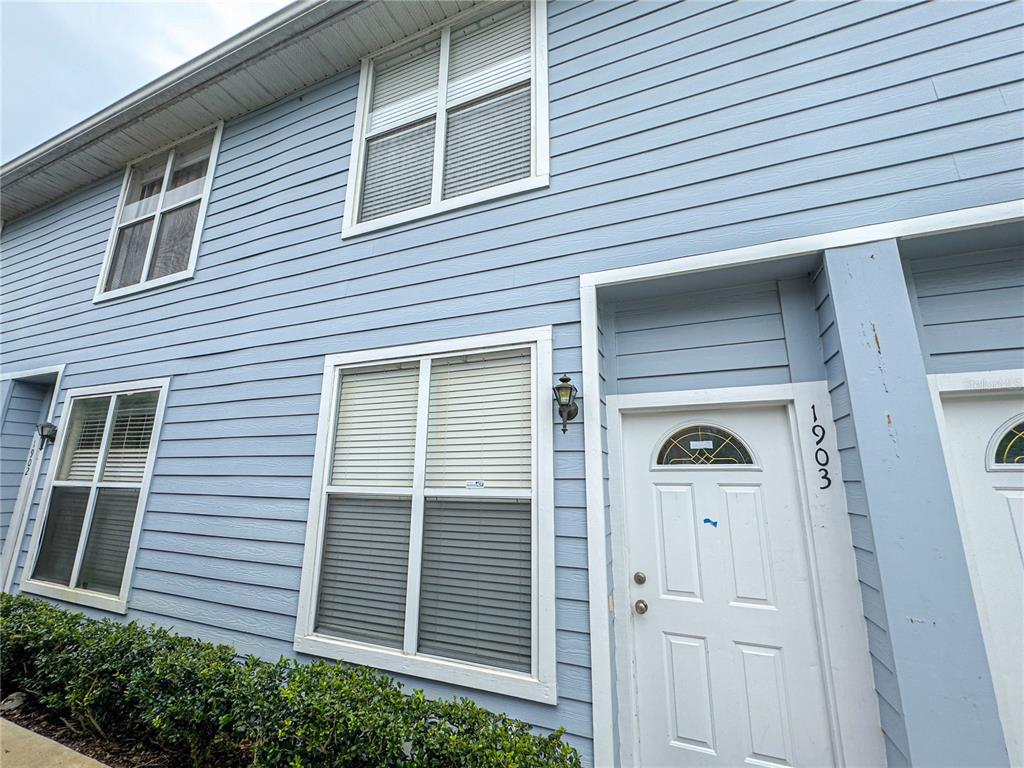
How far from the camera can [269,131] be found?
405cm

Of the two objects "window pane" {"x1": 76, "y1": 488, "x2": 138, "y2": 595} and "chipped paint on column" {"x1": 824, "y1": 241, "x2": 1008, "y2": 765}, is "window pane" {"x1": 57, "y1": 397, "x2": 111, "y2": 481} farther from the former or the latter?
"chipped paint on column" {"x1": 824, "y1": 241, "x2": 1008, "y2": 765}

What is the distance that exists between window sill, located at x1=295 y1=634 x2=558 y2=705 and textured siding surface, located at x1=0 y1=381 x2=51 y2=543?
5.03 meters

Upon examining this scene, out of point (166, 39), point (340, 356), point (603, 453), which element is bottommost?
point (603, 453)

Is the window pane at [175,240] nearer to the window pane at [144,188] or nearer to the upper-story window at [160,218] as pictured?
the upper-story window at [160,218]

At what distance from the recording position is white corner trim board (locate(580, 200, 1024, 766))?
1.84 meters

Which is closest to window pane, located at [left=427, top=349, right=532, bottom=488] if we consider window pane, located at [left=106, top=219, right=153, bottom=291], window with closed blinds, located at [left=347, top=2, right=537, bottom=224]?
window with closed blinds, located at [left=347, top=2, right=537, bottom=224]

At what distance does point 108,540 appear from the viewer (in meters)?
3.85

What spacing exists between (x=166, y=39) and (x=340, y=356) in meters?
5.26

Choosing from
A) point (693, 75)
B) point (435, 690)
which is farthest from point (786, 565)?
point (693, 75)

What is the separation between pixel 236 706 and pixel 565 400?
2493 millimetres

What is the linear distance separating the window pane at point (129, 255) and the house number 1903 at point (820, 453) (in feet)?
20.6

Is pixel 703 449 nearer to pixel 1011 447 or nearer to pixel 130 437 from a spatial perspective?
pixel 1011 447

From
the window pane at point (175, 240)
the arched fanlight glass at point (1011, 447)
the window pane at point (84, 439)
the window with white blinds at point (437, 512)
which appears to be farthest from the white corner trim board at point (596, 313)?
the window pane at point (84, 439)

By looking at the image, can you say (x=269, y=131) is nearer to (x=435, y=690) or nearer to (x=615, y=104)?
(x=615, y=104)
